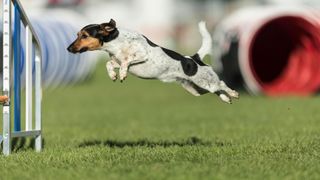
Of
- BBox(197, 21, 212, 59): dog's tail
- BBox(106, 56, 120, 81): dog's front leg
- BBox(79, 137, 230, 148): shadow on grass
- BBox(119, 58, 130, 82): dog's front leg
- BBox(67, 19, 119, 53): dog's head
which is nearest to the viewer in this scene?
BBox(119, 58, 130, 82): dog's front leg

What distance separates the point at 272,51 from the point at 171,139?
30.7 ft

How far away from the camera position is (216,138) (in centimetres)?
870

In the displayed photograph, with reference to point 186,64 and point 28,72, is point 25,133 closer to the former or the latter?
point 28,72

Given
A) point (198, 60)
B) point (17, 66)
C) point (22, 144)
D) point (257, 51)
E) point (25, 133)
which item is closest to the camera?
point (198, 60)

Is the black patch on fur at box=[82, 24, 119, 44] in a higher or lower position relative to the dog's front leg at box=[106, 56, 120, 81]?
higher

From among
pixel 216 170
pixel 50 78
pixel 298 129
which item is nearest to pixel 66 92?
pixel 50 78

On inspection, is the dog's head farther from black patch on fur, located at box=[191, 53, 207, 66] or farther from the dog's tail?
the dog's tail

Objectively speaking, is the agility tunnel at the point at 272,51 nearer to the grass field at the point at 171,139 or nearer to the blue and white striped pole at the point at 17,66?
the grass field at the point at 171,139

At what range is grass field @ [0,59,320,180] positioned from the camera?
582cm

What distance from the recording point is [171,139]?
871cm

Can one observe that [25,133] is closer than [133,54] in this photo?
No

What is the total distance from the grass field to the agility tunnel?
2.34 ft

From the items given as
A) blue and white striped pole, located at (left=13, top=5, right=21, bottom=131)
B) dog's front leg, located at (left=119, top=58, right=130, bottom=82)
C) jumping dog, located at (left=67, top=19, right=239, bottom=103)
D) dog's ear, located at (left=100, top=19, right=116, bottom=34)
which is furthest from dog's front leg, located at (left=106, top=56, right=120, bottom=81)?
blue and white striped pole, located at (left=13, top=5, right=21, bottom=131)

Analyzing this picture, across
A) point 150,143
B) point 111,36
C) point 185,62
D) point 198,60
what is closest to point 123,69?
point 111,36
